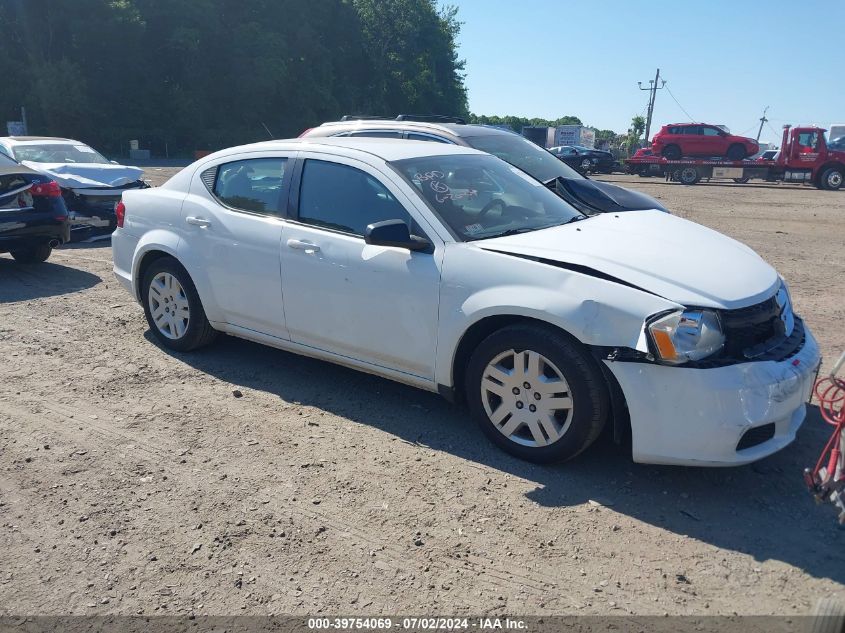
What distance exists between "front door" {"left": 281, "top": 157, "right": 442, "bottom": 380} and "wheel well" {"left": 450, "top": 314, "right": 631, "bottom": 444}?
0.17 metres

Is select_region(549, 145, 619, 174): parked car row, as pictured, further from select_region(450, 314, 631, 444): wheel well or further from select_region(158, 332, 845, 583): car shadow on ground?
select_region(450, 314, 631, 444): wheel well

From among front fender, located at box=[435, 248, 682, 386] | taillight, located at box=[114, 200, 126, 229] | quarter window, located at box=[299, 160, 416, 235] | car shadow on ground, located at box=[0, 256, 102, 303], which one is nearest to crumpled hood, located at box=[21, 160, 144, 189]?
car shadow on ground, located at box=[0, 256, 102, 303]

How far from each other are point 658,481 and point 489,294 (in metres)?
1.32

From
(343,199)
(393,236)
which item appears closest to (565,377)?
(393,236)

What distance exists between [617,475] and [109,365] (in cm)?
384

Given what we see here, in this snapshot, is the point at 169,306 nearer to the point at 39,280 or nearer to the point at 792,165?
the point at 39,280

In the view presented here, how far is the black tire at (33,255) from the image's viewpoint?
9.21 m

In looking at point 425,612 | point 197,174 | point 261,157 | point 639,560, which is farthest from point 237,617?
point 197,174

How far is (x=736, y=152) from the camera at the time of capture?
1252 inches

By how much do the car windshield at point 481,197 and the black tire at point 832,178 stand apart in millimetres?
27025

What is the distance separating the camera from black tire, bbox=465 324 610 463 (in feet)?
12.0

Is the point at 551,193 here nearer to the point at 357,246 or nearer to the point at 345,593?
the point at 357,246

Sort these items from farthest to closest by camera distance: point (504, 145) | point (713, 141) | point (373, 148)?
point (713, 141) < point (504, 145) < point (373, 148)

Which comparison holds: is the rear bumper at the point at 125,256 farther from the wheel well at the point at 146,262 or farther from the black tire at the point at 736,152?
the black tire at the point at 736,152
